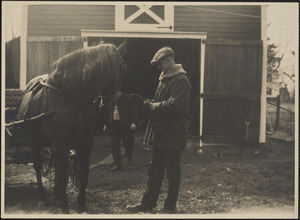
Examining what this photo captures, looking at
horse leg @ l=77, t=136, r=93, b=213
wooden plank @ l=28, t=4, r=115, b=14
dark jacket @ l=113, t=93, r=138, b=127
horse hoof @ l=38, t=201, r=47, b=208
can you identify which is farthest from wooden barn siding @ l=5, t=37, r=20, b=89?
horse leg @ l=77, t=136, r=93, b=213

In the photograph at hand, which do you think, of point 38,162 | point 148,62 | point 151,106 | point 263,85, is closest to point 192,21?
point 263,85

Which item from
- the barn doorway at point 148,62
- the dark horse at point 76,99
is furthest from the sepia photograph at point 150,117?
the barn doorway at point 148,62

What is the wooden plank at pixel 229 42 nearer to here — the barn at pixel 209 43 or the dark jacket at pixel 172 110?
the barn at pixel 209 43

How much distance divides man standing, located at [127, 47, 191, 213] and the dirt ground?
1.06 ft

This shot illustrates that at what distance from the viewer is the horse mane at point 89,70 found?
151 inches

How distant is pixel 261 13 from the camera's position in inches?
308

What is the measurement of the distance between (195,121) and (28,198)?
4.71 m

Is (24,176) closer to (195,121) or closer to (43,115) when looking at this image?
(43,115)

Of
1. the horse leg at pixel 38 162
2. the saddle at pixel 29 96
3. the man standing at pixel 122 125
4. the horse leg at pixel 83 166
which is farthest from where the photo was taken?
the man standing at pixel 122 125

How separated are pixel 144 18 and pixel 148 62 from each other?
4.42 meters

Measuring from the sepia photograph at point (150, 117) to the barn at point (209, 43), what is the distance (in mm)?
24

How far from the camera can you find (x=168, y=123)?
427cm

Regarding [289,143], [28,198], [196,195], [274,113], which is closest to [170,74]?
[196,195]

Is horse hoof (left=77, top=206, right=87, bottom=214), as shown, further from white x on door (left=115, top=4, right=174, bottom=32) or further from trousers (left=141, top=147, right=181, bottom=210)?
white x on door (left=115, top=4, right=174, bottom=32)
